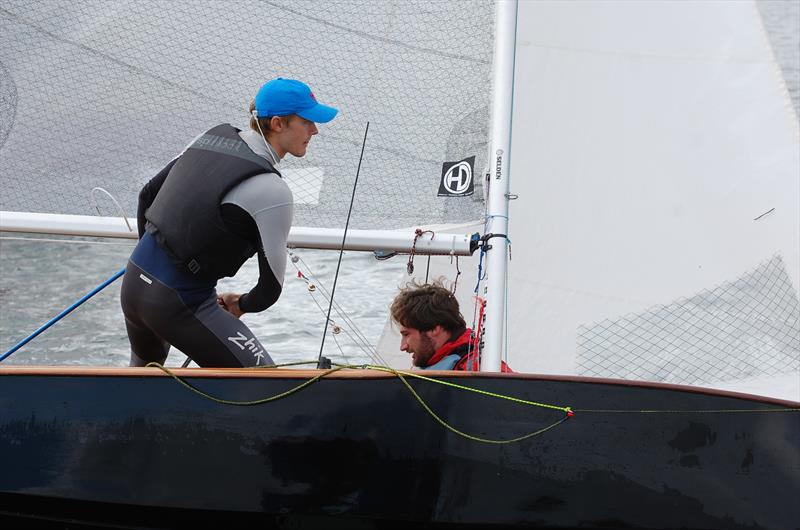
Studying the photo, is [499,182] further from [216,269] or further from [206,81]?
[206,81]

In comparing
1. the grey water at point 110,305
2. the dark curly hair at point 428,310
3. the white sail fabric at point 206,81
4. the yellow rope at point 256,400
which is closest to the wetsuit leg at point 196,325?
the yellow rope at point 256,400

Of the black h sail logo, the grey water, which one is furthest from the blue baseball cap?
the grey water

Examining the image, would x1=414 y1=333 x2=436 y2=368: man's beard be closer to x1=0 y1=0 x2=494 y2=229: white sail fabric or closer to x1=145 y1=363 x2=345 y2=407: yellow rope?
x1=145 y1=363 x2=345 y2=407: yellow rope

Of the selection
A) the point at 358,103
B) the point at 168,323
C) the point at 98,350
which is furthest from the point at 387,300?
the point at 168,323

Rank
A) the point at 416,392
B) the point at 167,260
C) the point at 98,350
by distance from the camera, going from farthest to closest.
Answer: the point at 98,350 → the point at 167,260 → the point at 416,392

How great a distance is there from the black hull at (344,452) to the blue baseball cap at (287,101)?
0.57m

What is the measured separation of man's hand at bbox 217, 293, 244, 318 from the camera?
2.72 metres

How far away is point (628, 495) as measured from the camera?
2412 millimetres

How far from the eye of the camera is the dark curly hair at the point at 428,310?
9.31 feet

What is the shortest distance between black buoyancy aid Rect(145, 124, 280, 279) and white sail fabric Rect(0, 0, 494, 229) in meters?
0.80

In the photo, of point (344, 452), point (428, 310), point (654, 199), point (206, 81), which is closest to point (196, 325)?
point (344, 452)

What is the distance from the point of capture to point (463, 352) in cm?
288

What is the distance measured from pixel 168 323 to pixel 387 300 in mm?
3229

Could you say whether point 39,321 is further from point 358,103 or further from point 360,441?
point 360,441
